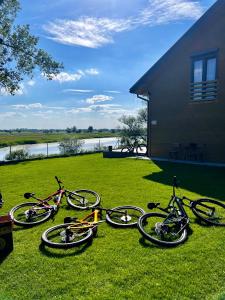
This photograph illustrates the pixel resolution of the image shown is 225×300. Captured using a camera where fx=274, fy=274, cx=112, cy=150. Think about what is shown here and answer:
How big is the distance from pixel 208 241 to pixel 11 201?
4659 mm

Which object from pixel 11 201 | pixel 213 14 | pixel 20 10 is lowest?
pixel 11 201

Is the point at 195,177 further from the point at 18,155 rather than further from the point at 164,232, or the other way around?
the point at 18,155

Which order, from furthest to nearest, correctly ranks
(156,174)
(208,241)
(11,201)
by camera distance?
(156,174) → (11,201) → (208,241)

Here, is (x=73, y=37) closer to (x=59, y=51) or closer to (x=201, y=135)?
(x=59, y=51)

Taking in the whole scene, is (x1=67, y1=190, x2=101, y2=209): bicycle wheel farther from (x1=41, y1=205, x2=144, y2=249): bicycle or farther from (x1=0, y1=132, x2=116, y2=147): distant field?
(x1=0, y1=132, x2=116, y2=147): distant field

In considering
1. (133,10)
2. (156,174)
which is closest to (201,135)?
(156,174)

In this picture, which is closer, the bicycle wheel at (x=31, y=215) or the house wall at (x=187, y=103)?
the bicycle wheel at (x=31, y=215)

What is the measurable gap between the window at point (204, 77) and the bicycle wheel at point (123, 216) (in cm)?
836

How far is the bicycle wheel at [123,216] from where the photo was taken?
4.79 meters

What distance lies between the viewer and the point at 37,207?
5480 mm

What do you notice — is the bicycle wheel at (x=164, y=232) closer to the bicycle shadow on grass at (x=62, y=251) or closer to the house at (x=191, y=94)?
the bicycle shadow on grass at (x=62, y=251)

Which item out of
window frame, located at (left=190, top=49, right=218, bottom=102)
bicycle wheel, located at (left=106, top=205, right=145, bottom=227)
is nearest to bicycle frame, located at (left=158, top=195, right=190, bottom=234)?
bicycle wheel, located at (left=106, top=205, right=145, bottom=227)

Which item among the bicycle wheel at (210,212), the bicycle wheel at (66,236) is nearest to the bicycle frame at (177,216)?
the bicycle wheel at (210,212)

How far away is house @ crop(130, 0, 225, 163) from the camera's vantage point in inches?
460
